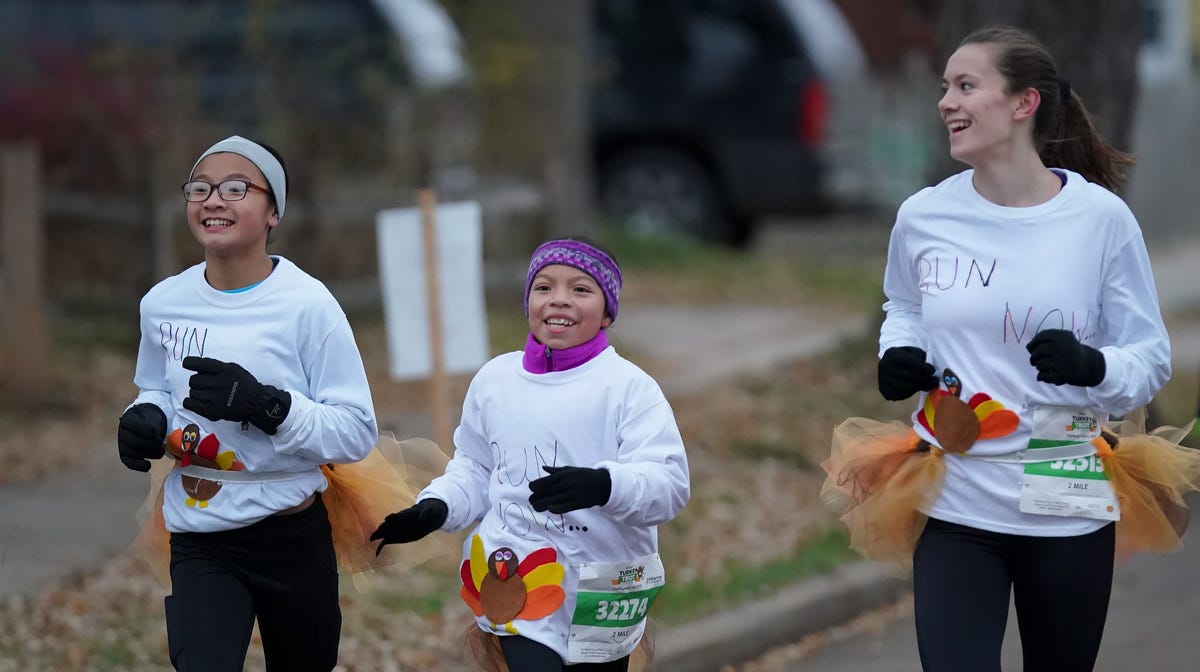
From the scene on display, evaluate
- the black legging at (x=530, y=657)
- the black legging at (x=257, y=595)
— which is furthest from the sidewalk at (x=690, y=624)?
the black legging at (x=530, y=657)

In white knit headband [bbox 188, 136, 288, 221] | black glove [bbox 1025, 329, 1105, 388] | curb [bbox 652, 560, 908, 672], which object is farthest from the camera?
curb [bbox 652, 560, 908, 672]

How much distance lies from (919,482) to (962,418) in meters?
0.22

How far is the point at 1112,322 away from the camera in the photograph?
3.90m

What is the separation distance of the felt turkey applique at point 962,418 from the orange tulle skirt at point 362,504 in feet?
4.07

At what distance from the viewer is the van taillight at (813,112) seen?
14.8 meters

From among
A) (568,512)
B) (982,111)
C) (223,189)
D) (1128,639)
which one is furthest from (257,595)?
(1128,639)

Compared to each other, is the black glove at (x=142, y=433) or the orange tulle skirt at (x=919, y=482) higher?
the black glove at (x=142, y=433)

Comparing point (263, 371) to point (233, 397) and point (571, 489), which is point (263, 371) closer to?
point (233, 397)

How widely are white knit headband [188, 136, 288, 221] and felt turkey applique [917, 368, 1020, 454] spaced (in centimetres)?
156

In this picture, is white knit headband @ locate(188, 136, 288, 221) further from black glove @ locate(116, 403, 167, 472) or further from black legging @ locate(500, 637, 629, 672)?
black legging @ locate(500, 637, 629, 672)

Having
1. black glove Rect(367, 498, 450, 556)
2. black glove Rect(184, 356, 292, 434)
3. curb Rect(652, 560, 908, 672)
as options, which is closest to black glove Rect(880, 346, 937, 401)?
black glove Rect(367, 498, 450, 556)

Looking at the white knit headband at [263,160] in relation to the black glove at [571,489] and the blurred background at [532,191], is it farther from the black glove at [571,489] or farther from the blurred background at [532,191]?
the blurred background at [532,191]

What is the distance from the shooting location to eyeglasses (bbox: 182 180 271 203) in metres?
3.90

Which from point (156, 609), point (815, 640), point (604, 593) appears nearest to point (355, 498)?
point (604, 593)
